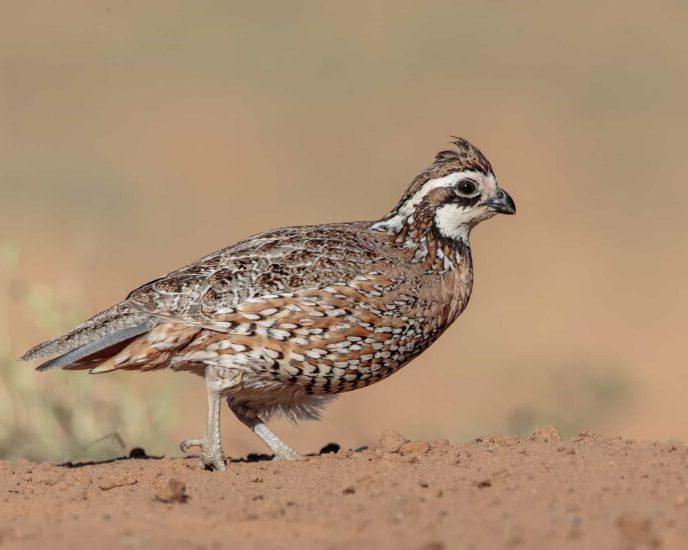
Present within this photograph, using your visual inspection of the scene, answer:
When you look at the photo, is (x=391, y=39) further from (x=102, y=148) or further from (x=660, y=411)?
(x=660, y=411)

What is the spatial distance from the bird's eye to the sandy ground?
1692 mm

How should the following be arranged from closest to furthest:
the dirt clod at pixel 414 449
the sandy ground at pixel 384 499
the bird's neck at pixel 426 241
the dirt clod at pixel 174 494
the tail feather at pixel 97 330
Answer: the sandy ground at pixel 384 499, the dirt clod at pixel 174 494, the dirt clod at pixel 414 449, the tail feather at pixel 97 330, the bird's neck at pixel 426 241

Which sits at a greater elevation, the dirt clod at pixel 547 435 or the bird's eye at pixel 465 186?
the bird's eye at pixel 465 186

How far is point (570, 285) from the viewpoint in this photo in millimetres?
19578

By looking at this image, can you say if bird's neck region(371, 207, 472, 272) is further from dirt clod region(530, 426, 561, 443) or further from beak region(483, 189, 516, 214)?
dirt clod region(530, 426, 561, 443)

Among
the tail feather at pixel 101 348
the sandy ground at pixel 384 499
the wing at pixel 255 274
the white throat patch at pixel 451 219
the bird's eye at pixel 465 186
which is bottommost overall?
the sandy ground at pixel 384 499

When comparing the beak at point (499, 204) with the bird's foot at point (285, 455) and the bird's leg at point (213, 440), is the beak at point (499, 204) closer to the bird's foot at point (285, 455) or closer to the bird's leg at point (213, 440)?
the bird's foot at point (285, 455)

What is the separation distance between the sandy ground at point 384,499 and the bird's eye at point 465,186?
169 cm

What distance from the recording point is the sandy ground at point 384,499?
19.4 ft

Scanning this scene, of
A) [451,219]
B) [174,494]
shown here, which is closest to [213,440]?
[174,494]

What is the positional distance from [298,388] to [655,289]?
1146 cm

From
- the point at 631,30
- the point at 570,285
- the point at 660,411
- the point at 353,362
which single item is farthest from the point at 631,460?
the point at 631,30

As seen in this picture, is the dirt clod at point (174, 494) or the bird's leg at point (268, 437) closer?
the dirt clod at point (174, 494)

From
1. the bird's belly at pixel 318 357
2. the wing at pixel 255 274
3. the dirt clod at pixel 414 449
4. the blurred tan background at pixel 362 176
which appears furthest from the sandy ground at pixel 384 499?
the blurred tan background at pixel 362 176
